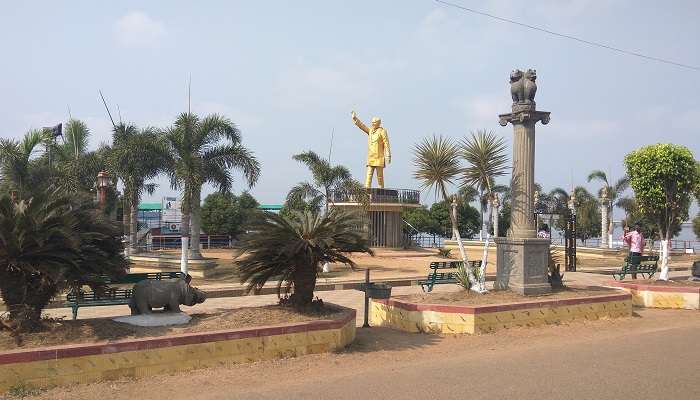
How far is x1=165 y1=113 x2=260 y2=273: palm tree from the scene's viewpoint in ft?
58.2

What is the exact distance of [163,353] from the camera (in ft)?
20.9

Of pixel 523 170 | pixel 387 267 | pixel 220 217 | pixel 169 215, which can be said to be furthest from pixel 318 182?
pixel 169 215

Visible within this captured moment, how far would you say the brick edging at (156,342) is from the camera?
5.68 metres

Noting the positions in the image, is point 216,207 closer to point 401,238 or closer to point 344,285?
point 401,238

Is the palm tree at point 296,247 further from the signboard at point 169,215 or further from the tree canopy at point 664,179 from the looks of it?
the signboard at point 169,215

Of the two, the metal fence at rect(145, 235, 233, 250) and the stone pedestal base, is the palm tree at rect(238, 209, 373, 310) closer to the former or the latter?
the stone pedestal base

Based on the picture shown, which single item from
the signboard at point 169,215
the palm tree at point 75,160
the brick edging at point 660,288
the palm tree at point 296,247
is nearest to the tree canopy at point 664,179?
the brick edging at point 660,288

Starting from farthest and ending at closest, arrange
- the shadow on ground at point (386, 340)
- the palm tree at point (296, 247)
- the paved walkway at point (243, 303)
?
the paved walkway at point (243, 303) → the shadow on ground at point (386, 340) → the palm tree at point (296, 247)

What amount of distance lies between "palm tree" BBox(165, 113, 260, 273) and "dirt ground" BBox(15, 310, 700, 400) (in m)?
10.6

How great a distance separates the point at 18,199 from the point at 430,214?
45.5m

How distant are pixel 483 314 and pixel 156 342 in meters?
5.23

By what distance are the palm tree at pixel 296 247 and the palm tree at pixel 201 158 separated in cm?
978

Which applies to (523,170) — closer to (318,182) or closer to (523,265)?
(523,265)

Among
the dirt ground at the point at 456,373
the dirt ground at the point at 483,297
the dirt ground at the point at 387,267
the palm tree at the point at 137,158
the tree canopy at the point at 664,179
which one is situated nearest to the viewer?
the dirt ground at the point at 456,373
